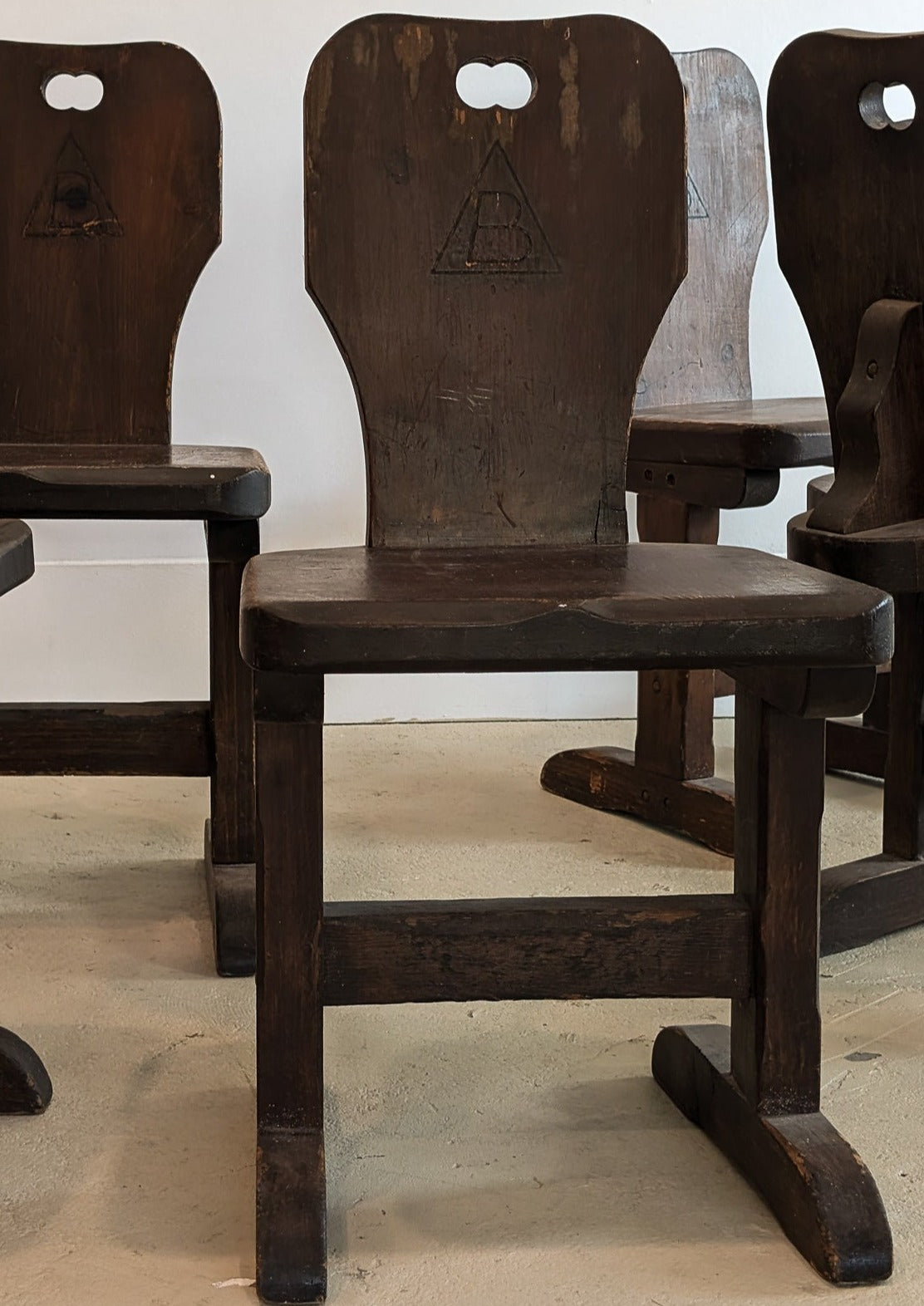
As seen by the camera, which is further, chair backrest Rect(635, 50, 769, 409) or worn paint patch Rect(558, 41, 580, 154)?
chair backrest Rect(635, 50, 769, 409)

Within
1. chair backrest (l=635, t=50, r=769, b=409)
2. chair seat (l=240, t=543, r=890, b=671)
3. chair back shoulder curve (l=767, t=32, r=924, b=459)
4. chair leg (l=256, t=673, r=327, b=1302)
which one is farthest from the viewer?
chair backrest (l=635, t=50, r=769, b=409)

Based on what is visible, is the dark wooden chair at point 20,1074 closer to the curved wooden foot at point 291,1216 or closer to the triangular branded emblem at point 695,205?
the curved wooden foot at point 291,1216

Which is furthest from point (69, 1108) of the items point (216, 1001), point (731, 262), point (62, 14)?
point (62, 14)

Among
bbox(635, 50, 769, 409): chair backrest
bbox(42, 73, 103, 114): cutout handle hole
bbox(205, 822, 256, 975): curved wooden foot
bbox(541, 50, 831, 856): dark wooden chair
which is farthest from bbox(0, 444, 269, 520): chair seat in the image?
bbox(42, 73, 103, 114): cutout handle hole

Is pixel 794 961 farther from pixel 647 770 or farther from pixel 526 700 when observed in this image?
pixel 526 700

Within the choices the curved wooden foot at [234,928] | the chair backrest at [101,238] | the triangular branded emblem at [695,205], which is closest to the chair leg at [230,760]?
the curved wooden foot at [234,928]

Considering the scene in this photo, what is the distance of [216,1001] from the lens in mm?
1840

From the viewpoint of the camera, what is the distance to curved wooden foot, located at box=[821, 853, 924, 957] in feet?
6.37

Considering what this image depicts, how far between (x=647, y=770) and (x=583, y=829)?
0.45 feet

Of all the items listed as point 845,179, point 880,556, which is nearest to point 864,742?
point 880,556

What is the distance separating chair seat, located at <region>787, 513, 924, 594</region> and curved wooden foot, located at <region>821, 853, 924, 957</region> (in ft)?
1.36

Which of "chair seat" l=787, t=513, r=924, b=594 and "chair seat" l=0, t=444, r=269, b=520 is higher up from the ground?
"chair seat" l=0, t=444, r=269, b=520

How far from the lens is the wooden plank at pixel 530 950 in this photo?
137cm

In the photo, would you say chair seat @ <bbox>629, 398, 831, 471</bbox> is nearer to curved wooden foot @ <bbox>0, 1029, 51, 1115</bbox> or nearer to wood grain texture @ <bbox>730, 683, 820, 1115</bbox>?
wood grain texture @ <bbox>730, 683, 820, 1115</bbox>
